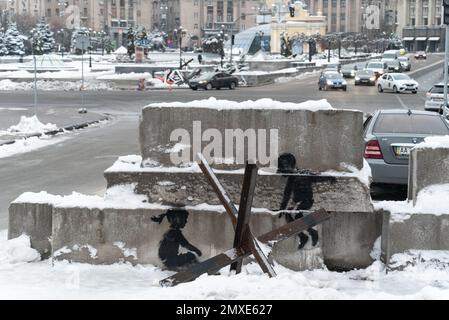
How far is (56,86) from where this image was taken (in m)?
54.6

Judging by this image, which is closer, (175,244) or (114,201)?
(175,244)

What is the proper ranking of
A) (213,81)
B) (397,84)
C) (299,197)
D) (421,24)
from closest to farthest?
(299,197) → (397,84) → (213,81) → (421,24)

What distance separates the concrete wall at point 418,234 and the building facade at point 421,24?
164744 mm

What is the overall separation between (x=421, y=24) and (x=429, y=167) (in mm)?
172189

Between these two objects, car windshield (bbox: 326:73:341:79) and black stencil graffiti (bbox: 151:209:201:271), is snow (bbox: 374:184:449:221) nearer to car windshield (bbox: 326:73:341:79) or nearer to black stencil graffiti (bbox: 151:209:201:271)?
black stencil graffiti (bbox: 151:209:201:271)

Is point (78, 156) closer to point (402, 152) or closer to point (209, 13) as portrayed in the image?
point (402, 152)

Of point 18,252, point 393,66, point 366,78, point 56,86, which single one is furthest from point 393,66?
point 18,252

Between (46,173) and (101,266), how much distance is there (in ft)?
26.8

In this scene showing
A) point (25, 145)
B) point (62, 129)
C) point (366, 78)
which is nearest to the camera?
point (25, 145)

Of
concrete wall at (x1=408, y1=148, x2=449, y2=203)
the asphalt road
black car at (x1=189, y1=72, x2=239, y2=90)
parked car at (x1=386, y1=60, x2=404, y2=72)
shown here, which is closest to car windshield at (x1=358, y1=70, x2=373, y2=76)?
black car at (x1=189, y1=72, x2=239, y2=90)

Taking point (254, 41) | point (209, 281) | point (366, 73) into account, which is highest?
point (254, 41)

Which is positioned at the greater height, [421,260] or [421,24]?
[421,24]

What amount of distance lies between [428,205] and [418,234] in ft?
0.95

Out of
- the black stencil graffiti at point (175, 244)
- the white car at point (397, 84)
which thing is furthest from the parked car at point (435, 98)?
the black stencil graffiti at point (175, 244)
